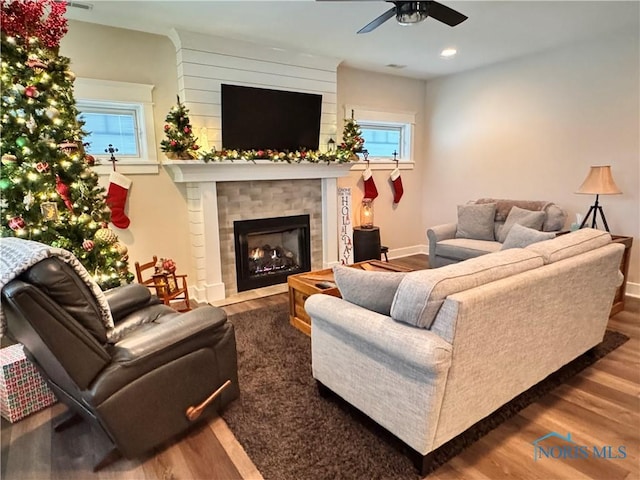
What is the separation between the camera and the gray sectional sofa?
154 centimetres

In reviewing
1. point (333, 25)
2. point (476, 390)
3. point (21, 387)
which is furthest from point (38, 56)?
point (476, 390)

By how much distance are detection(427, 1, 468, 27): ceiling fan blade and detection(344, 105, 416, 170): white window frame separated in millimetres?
2383

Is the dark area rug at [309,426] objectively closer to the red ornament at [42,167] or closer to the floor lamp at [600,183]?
the floor lamp at [600,183]

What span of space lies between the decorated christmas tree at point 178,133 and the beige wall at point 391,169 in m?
2.12

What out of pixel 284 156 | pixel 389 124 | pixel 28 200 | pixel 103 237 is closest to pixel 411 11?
pixel 284 156

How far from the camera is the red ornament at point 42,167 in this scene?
2.51 metres

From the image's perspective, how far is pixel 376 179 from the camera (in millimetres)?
5438

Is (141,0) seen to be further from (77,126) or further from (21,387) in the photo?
(21,387)

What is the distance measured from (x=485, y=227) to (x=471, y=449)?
10.3ft

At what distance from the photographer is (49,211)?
2570 millimetres

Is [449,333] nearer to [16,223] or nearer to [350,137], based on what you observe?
[16,223]

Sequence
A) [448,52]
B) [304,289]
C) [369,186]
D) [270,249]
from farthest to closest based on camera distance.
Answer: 1. [369,186]
2. [270,249]
3. [448,52]
4. [304,289]

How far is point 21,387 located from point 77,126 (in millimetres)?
1837

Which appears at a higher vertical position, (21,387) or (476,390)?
(476,390)
